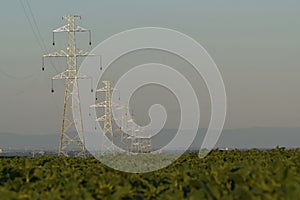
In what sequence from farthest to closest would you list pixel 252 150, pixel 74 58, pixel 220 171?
1. pixel 74 58
2. pixel 252 150
3. pixel 220 171

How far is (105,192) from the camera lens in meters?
13.2

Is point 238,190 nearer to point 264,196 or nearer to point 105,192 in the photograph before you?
point 264,196

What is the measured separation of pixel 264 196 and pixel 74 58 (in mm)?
42402

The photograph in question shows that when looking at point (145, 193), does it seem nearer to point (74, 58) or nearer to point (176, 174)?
point (176, 174)

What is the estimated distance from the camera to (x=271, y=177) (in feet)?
42.0

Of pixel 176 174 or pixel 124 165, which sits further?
pixel 124 165

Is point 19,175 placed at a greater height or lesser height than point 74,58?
lesser

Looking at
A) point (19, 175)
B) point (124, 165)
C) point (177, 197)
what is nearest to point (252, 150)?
point (124, 165)

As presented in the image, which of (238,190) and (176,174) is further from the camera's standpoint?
(176,174)

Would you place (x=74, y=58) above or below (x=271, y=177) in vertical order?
Result: above

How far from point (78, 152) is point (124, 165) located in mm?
31919

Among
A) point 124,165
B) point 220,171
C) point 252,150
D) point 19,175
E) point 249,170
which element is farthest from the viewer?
point 252,150

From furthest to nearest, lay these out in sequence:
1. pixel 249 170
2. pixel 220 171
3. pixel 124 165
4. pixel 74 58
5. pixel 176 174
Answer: pixel 74 58 → pixel 124 165 → pixel 176 174 → pixel 220 171 → pixel 249 170

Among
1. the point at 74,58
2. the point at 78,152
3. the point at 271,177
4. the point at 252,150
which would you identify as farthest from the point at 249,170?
the point at 78,152
